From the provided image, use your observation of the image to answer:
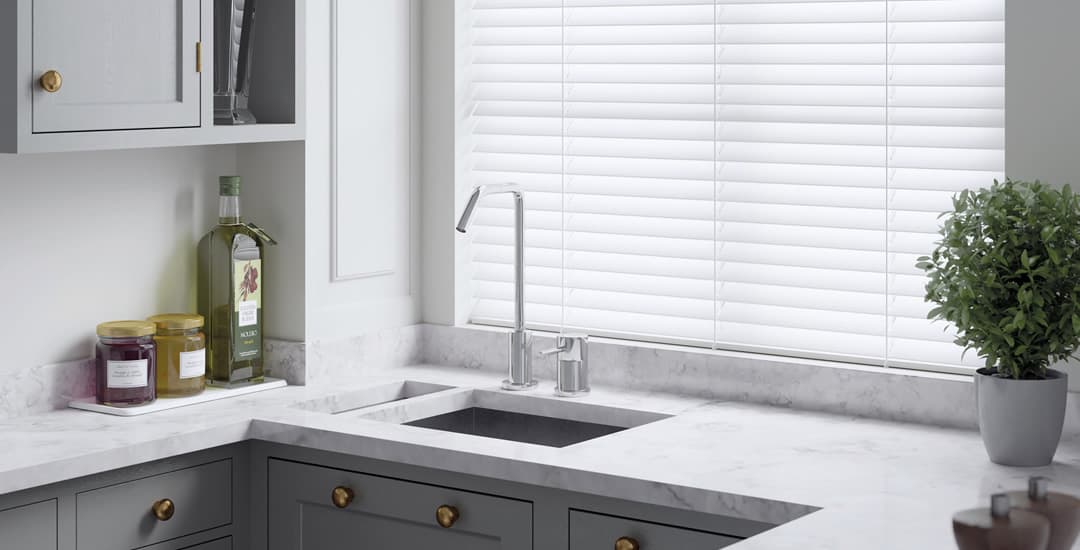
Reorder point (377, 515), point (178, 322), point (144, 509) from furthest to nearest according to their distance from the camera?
point (178, 322) → point (377, 515) → point (144, 509)

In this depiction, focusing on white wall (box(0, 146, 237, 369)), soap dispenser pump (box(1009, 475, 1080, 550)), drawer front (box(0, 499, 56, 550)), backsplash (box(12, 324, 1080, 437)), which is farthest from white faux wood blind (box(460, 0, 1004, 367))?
soap dispenser pump (box(1009, 475, 1080, 550))

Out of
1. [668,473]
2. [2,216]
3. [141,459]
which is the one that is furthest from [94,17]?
[668,473]

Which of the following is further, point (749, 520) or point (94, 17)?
point (94, 17)

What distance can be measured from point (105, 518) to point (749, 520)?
111cm

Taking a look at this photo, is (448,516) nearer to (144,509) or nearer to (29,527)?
(144,509)

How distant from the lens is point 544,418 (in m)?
2.92

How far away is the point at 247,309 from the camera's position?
116 inches

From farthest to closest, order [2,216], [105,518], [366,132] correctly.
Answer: [366,132]
[2,216]
[105,518]

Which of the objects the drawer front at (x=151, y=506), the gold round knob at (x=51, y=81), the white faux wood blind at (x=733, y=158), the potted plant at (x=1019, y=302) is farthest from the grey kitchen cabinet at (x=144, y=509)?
the potted plant at (x=1019, y=302)

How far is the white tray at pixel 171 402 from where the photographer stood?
105 inches

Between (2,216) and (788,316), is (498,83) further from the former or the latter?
(2,216)

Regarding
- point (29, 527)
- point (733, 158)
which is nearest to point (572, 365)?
point (733, 158)

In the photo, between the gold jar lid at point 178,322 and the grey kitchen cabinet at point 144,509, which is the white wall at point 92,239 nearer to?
the gold jar lid at point 178,322

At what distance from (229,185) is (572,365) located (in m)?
0.82
